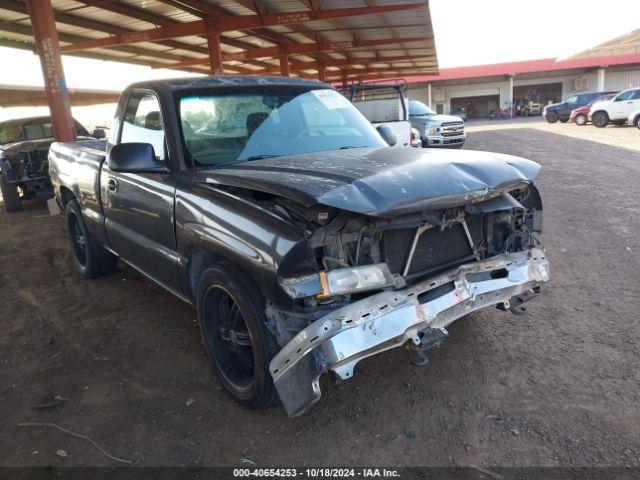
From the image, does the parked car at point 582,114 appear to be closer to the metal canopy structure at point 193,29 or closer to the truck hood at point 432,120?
the metal canopy structure at point 193,29

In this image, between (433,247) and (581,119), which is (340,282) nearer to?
(433,247)

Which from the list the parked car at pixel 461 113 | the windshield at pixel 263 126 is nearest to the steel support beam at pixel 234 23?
the parked car at pixel 461 113

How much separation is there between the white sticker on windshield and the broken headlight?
6.61 feet

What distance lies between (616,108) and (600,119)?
3.47ft

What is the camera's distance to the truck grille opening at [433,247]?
104 inches

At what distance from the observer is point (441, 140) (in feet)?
47.2

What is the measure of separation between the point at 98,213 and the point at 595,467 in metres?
4.23

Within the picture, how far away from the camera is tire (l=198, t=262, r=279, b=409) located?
8.28 feet

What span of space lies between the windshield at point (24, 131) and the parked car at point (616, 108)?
2101 cm

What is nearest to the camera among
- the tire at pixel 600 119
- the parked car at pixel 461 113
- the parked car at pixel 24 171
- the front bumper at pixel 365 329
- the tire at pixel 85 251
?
the front bumper at pixel 365 329

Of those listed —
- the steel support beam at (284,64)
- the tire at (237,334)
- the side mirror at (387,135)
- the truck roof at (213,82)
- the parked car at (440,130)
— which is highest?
the steel support beam at (284,64)

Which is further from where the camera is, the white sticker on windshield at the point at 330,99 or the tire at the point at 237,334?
the white sticker on windshield at the point at 330,99

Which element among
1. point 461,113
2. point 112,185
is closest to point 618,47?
point 461,113

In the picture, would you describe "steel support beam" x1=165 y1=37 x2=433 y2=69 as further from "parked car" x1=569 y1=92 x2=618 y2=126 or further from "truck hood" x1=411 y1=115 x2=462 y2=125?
"parked car" x1=569 y1=92 x2=618 y2=126
